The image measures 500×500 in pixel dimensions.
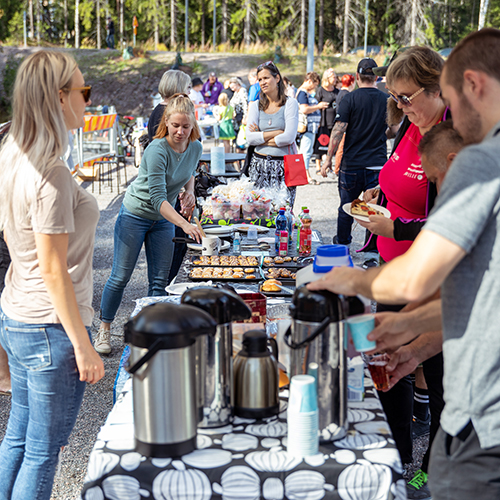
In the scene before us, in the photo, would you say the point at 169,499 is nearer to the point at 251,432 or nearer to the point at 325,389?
the point at 251,432

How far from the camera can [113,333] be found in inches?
169

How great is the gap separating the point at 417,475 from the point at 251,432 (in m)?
1.31

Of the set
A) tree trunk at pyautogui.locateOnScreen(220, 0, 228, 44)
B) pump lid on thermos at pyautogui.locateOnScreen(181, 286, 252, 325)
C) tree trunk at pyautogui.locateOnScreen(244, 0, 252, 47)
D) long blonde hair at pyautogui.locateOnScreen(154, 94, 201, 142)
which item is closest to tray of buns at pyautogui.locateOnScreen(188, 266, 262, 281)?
long blonde hair at pyautogui.locateOnScreen(154, 94, 201, 142)

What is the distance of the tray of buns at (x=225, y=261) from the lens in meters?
3.25

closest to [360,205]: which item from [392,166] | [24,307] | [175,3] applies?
[392,166]

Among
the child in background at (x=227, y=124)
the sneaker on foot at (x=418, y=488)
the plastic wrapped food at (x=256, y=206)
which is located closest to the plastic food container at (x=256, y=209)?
the plastic wrapped food at (x=256, y=206)

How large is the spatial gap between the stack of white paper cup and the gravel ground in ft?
4.97

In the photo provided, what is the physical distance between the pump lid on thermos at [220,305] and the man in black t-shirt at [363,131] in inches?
177

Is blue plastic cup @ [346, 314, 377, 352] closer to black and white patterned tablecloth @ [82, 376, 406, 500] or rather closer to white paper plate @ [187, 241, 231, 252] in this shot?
black and white patterned tablecloth @ [82, 376, 406, 500]

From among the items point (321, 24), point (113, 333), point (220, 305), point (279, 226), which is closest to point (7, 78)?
point (321, 24)

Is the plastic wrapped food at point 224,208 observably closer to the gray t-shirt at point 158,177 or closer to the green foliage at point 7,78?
the gray t-shirt at point 158,177

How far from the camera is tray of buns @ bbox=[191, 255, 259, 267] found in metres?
3.25

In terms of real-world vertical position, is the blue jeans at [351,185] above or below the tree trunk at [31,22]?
below

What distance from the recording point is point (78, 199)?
1.76 m
